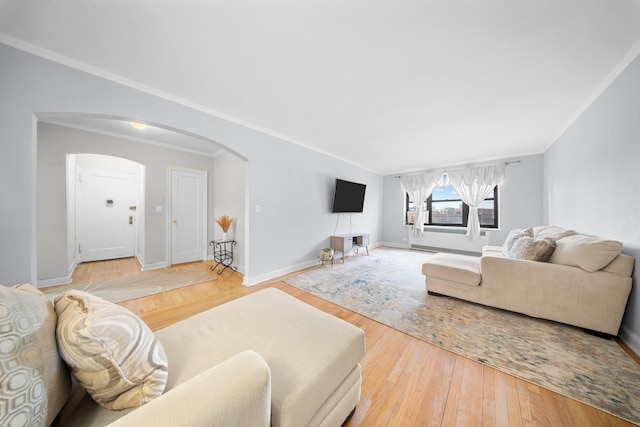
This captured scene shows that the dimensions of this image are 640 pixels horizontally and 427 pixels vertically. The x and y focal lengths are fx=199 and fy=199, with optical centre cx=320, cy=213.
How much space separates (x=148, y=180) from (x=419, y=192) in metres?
6.11

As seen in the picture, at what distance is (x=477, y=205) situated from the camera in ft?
15.3

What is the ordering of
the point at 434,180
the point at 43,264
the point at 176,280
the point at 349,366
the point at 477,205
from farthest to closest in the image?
the point at 434,180 → the point at 477,205 → the point at 176,280 → the point at 43,264 → the point at 349,366

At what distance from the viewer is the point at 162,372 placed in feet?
2.34

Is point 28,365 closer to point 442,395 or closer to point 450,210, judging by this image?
point 442,395

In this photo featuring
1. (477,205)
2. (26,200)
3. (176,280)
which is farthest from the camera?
(477,205)

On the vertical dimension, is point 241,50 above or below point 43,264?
above

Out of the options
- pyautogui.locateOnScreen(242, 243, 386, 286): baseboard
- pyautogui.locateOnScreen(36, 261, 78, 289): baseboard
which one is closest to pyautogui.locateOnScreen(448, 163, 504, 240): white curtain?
pyautogui.locateOnScreen(242, 243, 386, 286): baseboard

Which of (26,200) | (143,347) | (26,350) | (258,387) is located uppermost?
(26,200)

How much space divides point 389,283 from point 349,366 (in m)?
2.18

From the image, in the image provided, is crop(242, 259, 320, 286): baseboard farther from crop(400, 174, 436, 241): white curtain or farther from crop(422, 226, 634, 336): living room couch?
crop(400, 174, 436, 241): white curtain

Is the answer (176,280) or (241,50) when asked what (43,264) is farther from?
(241,50)

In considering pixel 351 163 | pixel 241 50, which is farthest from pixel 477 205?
pixel 241 50

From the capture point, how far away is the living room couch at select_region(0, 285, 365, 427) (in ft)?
1.69

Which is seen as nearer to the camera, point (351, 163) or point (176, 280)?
point (176, 280)
